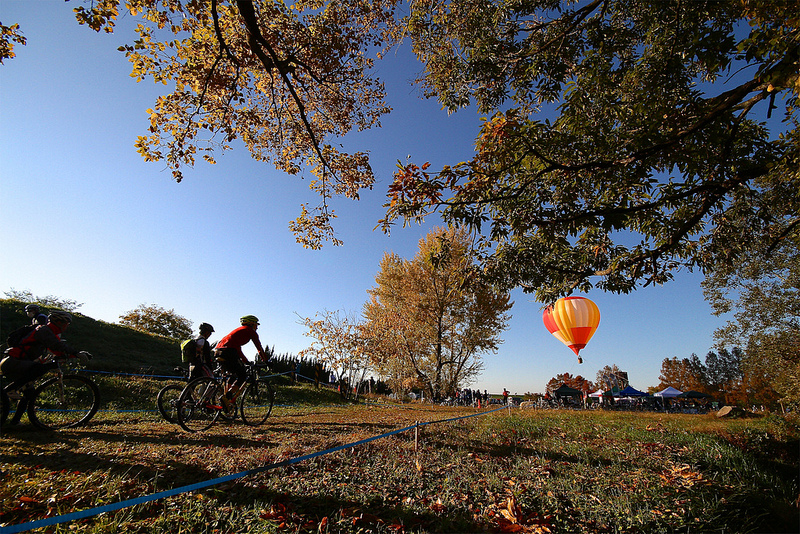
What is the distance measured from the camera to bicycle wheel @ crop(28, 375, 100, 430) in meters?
5.62

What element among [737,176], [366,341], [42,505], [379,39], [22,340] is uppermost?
[379,39]

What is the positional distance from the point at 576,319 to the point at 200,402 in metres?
9.77

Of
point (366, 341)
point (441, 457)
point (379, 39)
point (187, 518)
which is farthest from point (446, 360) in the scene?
point (187, 518)

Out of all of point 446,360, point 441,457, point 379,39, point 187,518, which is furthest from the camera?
point 446,360

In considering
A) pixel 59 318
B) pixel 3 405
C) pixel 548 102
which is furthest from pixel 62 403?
pixel 548 102

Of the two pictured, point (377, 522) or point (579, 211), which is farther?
point (579, 211)

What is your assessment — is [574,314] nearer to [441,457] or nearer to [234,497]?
[441,457]

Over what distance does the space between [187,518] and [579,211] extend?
6910 millimetres

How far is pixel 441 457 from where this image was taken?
200 inches

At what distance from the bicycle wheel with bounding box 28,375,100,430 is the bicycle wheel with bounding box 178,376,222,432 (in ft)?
5.32

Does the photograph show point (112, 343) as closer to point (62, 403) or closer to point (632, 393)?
point (62, 403)

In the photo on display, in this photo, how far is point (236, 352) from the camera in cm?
680

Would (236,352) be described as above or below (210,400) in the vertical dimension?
above

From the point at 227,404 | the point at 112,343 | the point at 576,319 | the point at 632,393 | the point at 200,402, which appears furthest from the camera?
the point at 632,393
